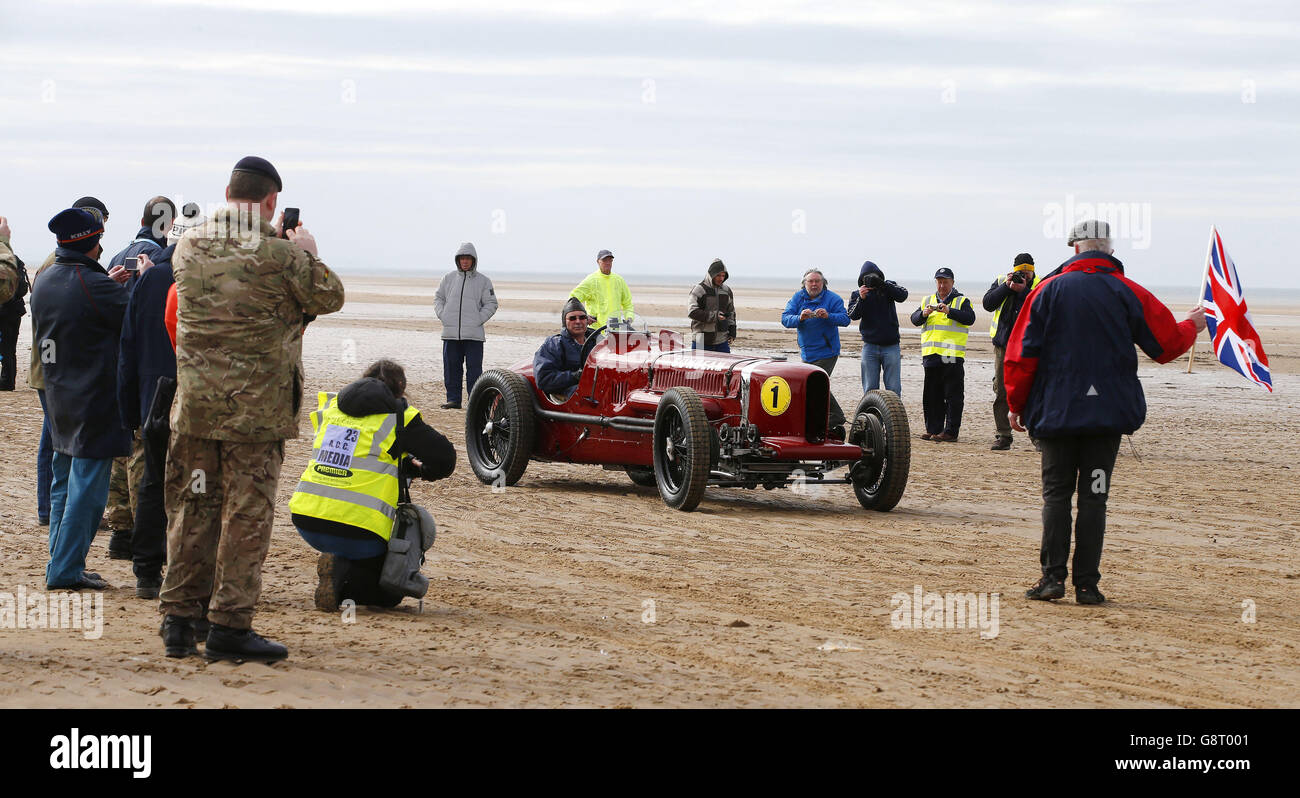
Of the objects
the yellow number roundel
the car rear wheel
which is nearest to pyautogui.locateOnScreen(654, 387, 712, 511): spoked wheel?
the yellow number roundel

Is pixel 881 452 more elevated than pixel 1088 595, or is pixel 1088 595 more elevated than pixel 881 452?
→ pixel 881 452

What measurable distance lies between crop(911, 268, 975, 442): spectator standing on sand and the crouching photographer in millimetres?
9892

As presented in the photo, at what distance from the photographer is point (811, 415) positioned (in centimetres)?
1105

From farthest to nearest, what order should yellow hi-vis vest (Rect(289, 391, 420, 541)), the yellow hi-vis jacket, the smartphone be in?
the yellow hi-vis jacket → yellow hi-vis vest (Rect(289, 391, 420, 541)) → the smartphone

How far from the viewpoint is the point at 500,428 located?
493 inches

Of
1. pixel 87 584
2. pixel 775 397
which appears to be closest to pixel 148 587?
pixel 87 584

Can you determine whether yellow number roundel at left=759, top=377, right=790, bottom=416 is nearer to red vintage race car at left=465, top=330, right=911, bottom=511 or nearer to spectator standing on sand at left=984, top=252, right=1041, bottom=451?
red vintage race car at left=465, top=330, right=911, bottom=511

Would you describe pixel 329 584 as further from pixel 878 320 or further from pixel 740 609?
pixel 878 320

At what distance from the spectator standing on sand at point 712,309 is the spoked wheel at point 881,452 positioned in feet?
13.7

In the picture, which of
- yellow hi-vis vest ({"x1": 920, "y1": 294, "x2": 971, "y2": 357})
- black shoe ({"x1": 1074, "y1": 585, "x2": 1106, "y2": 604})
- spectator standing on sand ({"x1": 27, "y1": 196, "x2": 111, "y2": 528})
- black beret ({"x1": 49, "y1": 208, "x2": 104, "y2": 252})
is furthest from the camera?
yellow hi-vis vest ({"x1": 920, "y1": 294, "x2": 971, "y2": 357})

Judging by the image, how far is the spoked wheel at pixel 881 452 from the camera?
35.5ft

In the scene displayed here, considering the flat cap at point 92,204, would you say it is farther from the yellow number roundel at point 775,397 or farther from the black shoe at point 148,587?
the yellow number roundel at point 775,397

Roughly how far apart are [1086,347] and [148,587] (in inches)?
197

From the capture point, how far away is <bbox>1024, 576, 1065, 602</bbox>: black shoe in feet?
24.9
